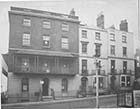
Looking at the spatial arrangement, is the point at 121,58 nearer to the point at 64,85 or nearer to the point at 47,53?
the point at 64,85

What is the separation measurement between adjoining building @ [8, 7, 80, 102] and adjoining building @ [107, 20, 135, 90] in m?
0.49

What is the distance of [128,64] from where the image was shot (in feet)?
8.80

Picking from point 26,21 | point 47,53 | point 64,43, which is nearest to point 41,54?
point 47,53

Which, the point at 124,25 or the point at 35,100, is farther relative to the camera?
the point at 124,25

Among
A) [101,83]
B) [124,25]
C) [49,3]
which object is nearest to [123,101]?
[101,83]

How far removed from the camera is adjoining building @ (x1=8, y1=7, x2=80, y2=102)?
2.48 meters

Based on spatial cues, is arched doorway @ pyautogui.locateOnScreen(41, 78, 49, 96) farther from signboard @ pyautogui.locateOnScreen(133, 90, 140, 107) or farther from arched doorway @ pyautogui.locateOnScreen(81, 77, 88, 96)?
signboard @ pyautogui.locateOnScreen(133, 90, 140, 107)

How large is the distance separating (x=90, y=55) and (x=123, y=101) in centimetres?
78

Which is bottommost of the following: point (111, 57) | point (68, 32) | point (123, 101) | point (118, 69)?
point (123, 101)

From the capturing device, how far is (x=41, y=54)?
2559 mm

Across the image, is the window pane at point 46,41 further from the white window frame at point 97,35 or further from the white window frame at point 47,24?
the white window frame at point 97,35

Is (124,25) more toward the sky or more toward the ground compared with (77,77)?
more toward the sky

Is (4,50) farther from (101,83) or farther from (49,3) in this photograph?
(101,83)

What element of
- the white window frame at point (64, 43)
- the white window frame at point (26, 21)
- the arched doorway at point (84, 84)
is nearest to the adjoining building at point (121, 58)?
the arched doorway at point (84, 84)
